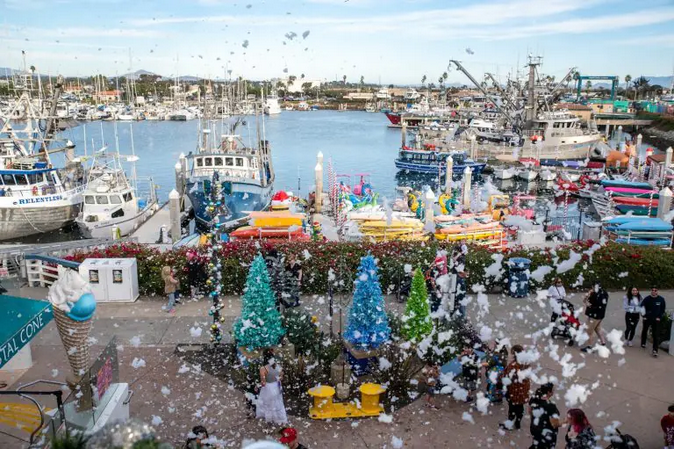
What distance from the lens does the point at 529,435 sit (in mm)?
8883

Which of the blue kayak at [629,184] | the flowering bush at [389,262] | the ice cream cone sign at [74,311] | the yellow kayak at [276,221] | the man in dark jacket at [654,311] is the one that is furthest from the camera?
the blue kayak at [629,184]

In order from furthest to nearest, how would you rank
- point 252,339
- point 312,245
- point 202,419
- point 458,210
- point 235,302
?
point 458,210 < point 312,245 < point 235,302 < point 252,339 < point 202,419

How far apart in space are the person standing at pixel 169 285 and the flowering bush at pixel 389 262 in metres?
0.91

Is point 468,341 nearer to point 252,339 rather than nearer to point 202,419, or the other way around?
point 252,339

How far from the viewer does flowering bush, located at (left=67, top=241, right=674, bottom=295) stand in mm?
14820

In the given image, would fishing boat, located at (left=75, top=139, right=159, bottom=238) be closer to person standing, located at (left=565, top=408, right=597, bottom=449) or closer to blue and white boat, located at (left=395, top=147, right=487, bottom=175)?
person standing, located at (left=565, top=408, right=597, bottom=449)

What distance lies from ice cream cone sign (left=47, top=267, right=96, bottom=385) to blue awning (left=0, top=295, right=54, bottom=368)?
0.20m

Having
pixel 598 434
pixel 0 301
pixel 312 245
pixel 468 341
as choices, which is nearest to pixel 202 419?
pixel 0 301

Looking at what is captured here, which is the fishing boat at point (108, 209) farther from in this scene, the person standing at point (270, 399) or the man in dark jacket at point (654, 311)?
the man in dark jacket at point (654, 311)

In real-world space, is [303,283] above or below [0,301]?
below

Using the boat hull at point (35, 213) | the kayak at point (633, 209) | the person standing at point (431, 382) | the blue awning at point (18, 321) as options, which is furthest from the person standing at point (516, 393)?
the boat hull at point (35, 213)

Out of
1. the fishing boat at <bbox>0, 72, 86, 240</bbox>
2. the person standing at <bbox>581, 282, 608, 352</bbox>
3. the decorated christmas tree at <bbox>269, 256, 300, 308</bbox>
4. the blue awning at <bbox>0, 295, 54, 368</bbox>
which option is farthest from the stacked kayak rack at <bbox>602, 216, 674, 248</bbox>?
the fishing boat at <bbox>0, 72, 86, 240</bbox>

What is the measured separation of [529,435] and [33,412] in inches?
283

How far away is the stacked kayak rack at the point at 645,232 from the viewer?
1938 centimetres
